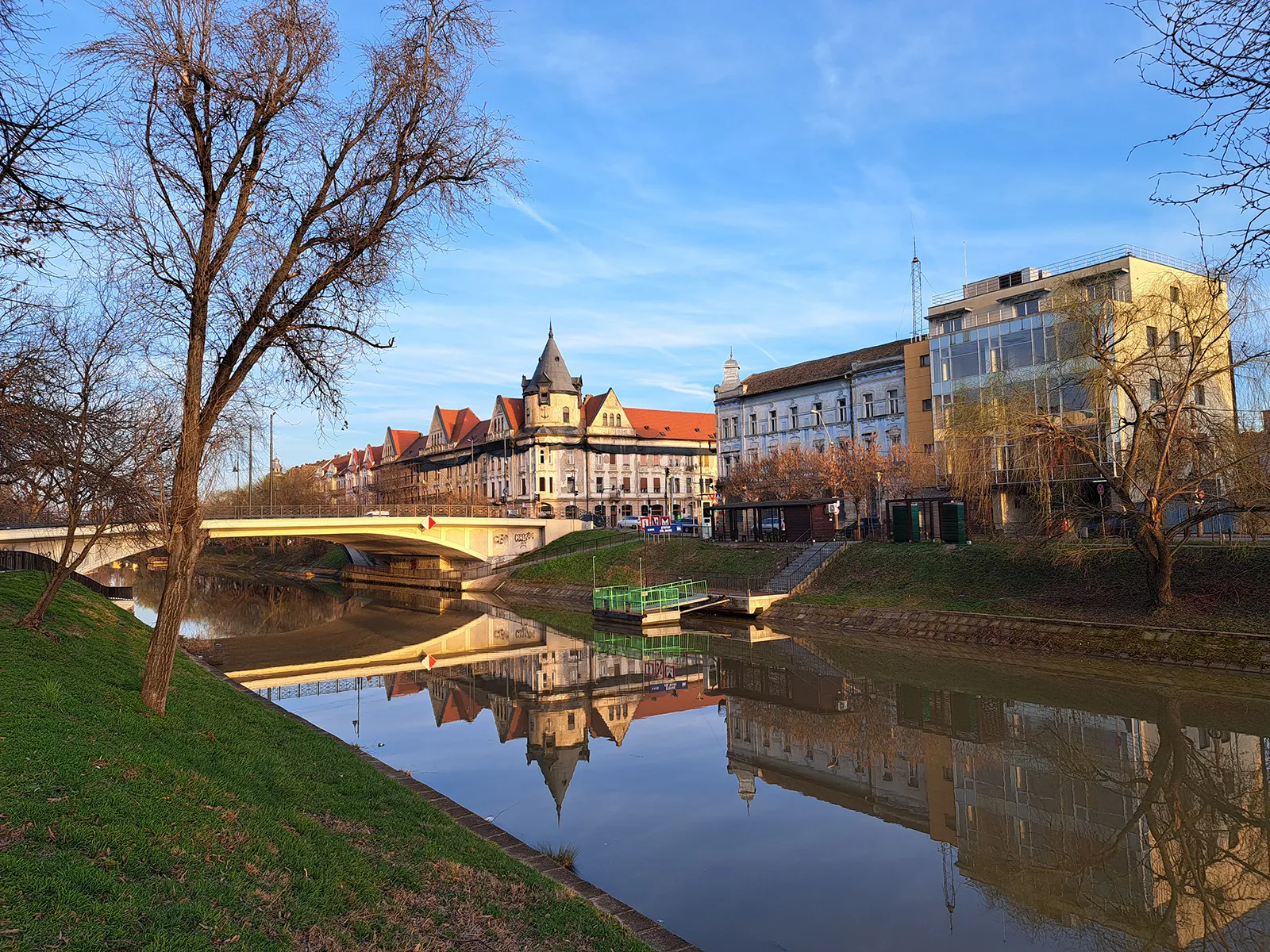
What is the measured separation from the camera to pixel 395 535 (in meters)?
60.1

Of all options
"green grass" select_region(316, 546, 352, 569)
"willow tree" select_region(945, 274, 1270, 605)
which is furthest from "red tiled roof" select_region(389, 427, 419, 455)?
"willow tree" select_region(945, 274, 1270, 605)

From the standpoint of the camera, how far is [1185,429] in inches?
1091

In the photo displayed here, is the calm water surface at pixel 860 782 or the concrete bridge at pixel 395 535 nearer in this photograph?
the calm water surface at pixel 860 782

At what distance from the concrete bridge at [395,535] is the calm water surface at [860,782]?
832 inches

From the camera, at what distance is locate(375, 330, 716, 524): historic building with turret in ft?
303

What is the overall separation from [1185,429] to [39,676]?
3156 cm

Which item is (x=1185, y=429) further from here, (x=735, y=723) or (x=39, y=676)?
(x=39, y=676)

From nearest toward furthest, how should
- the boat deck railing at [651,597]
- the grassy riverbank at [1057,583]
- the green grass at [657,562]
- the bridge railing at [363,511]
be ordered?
1. the grassy riverbank at [1057,583]
2. the boat deck railing at [651,597]
3. the green grass at [657,562]
4. the bridge railing at [363,511]

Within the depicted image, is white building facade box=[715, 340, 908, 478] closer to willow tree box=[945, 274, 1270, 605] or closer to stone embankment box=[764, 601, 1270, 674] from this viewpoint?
stone embankment box=[764, 601, 1270, 674]

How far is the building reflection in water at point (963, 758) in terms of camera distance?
11.5 m

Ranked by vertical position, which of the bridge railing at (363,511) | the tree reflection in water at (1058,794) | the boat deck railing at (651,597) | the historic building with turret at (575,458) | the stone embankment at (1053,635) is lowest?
the tree reflection in water at (1058,794)

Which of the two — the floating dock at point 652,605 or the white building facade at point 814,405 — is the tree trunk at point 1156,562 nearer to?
the floating dock at point 652,605

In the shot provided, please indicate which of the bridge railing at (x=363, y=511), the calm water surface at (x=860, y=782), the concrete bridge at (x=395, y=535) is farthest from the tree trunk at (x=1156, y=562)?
the bridge railing at (x=363, y=511)

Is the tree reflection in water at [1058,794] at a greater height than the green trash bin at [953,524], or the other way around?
the green trash bin at [953,524]
